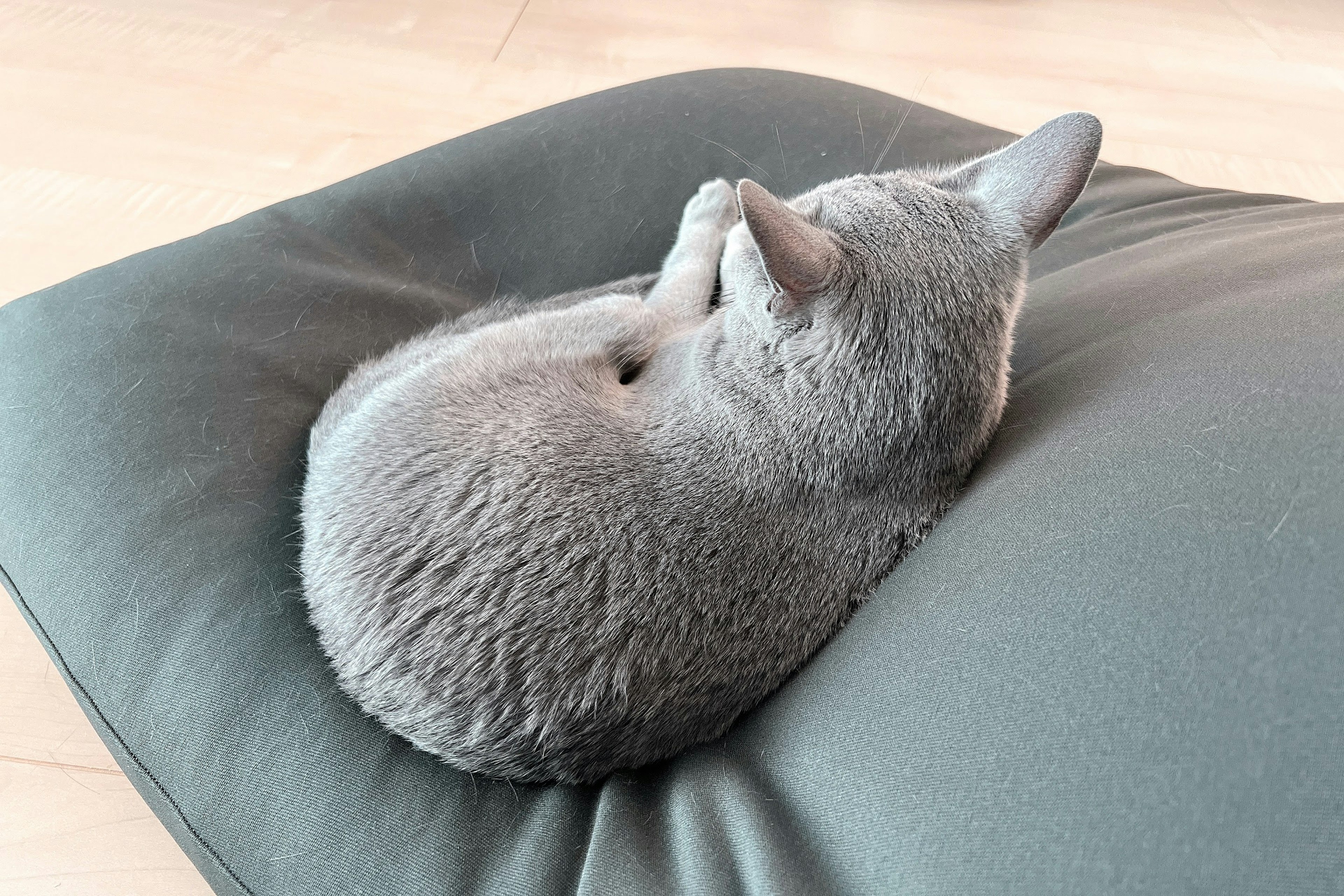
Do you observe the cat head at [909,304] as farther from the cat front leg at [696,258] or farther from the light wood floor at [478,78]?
the light wood floor at [478,78]

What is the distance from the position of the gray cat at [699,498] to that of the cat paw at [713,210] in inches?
14.4

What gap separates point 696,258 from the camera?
1.19 metres

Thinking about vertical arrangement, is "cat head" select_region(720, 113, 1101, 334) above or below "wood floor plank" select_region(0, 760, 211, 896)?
above

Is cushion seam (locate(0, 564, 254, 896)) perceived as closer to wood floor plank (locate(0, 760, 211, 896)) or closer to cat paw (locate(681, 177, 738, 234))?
wood floor plank (locate(0, 760, 211, 896))

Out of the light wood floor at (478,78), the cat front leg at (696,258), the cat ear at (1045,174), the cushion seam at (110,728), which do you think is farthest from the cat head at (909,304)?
the light wood floor at (478,78)

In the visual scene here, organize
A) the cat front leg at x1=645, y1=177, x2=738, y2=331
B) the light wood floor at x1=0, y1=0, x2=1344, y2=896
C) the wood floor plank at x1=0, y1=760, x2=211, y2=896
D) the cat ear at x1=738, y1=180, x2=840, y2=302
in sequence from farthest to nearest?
the light wood floor at x1=0, y1=0, x2=1344, y2=896
the cat front leg at x1=645, y1=177, x2=738, y2=331
the wood floor plank at x1=0, y1=760, x2=211, y2=896
the cat ear at x1=738, y1=180, x2=840, y2=302

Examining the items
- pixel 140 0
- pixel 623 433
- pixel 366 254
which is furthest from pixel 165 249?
pixel 140 0

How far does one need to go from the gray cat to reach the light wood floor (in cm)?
118

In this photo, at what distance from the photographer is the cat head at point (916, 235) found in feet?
2.42

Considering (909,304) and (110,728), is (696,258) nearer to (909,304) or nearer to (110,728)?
(909,304)

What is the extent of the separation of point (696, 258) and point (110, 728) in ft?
2.94

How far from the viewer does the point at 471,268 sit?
4.05ft

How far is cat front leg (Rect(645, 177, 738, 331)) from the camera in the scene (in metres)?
1.13

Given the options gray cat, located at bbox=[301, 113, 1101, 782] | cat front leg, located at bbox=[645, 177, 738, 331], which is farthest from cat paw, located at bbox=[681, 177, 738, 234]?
gray cat, located at bbox=[301, 113, 1101, 782]
